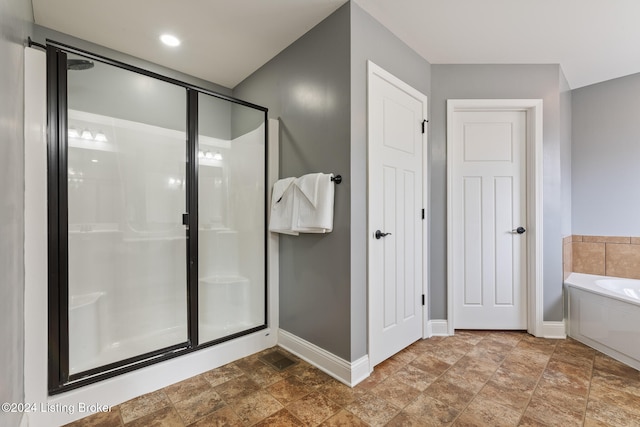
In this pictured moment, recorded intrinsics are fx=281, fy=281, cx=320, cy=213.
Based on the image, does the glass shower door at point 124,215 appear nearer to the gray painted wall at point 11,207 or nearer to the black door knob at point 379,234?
the gray painted wall at point 11,207

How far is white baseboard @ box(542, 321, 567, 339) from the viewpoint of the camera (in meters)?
2.48

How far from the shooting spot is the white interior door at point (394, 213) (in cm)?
196

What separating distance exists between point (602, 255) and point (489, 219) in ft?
4.30

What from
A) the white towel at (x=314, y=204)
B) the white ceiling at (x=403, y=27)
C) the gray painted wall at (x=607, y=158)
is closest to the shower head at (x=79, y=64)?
the white ceiling at (x=403, y=27)

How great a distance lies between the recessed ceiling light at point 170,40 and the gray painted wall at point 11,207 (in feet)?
3.02

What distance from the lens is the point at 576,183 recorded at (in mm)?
2982

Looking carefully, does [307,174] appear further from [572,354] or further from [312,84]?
[572,354]

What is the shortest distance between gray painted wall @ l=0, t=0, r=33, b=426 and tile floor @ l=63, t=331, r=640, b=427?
1.85ft

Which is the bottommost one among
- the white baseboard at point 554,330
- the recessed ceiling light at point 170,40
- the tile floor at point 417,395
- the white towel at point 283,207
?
the tile floor at point 417,395

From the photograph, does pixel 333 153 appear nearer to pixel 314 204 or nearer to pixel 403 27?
pixel 314 204

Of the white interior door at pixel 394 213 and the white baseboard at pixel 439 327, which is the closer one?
the white interior door at pixel 394 213

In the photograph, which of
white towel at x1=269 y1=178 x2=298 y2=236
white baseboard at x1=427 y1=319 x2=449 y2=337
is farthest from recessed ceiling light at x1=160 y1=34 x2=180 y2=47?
white baseboard at x1=427 y1=319 x2=449 y2=337

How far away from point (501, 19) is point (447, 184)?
1247mm

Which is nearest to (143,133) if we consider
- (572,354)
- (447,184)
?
(447,184)
